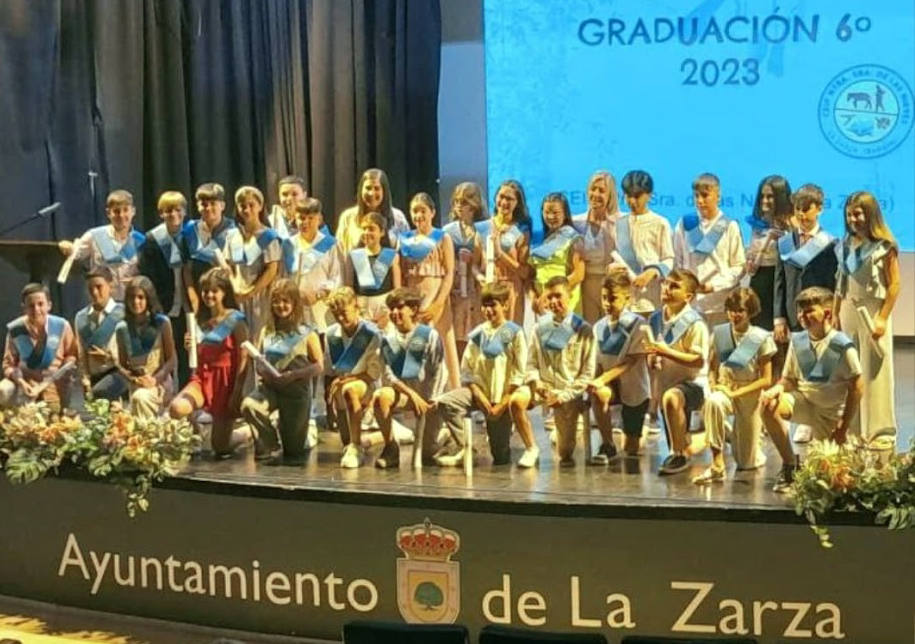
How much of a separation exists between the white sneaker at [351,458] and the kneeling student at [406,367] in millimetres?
77

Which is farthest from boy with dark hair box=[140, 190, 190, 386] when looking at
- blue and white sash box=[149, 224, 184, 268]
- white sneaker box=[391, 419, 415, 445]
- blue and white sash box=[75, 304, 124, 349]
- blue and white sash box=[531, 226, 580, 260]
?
blue and white sash box=[531, 226, 580, 260]

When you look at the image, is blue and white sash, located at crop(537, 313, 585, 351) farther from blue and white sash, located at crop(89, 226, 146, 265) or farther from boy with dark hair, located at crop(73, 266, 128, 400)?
blue and white sash, located at crop(89, 226, 146, 265)

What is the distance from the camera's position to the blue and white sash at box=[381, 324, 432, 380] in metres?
4.94

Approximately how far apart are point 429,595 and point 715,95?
446cm

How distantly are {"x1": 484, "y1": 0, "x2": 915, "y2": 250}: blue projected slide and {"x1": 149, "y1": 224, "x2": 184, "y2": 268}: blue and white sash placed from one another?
9.55 ft

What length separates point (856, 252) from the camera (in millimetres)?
4992

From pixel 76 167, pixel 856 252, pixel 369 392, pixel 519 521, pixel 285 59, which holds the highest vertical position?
pixel 285 59

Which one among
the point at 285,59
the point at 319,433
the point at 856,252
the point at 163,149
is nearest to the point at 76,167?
the point at 163,149

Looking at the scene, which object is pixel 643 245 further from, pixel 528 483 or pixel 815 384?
pixel 528 483

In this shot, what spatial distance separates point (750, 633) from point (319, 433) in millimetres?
2174

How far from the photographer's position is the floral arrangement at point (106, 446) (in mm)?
4730

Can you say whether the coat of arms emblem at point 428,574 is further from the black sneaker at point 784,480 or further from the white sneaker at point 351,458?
the black sneaker at point 784,480

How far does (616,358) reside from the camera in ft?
16.4

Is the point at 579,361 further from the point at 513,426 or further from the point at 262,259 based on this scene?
Answer: the point at 262,259
